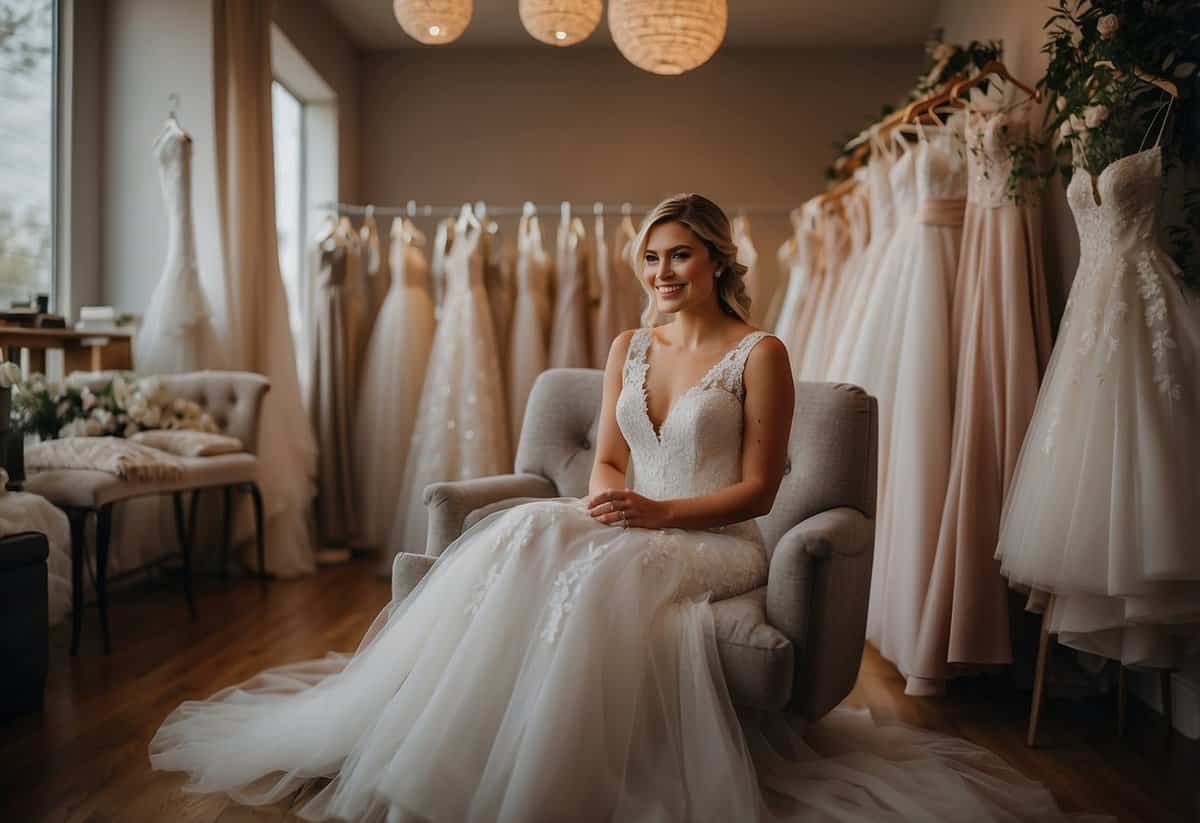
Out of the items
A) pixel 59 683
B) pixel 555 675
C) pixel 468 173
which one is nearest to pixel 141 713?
pixel 59 683

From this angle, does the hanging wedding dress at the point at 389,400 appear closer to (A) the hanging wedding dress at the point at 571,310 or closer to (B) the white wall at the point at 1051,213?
(A) the hanging wedding dress at the point at 571,310

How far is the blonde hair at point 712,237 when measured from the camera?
7.11 ft

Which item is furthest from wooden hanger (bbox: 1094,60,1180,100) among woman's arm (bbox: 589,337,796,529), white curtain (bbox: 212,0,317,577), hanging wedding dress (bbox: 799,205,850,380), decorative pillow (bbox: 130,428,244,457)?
white curtain (bbox: 212,0,317,577)

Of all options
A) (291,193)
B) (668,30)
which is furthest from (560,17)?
(291,193)

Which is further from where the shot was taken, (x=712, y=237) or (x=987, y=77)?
(x=987, y=77)

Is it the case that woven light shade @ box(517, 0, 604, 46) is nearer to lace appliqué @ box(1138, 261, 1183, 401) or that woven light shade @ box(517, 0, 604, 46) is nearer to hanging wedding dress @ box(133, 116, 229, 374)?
hanging wedding dress @ box(133, 116, 229, 374)

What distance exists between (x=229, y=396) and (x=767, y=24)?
11.8 ft

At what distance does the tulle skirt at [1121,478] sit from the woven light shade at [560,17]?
70.4 inches

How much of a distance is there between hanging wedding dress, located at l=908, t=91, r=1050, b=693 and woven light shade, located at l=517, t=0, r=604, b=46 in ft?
4.20

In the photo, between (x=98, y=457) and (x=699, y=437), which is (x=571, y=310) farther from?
(x=699, y=437)

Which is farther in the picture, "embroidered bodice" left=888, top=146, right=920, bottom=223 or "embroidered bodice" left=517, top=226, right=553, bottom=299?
"embroidered bodice" left=517, top=226, right=553, bottom=299

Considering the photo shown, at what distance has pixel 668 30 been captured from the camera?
3.09 metres

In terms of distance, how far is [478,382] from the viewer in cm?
452

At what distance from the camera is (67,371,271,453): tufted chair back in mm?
3918
